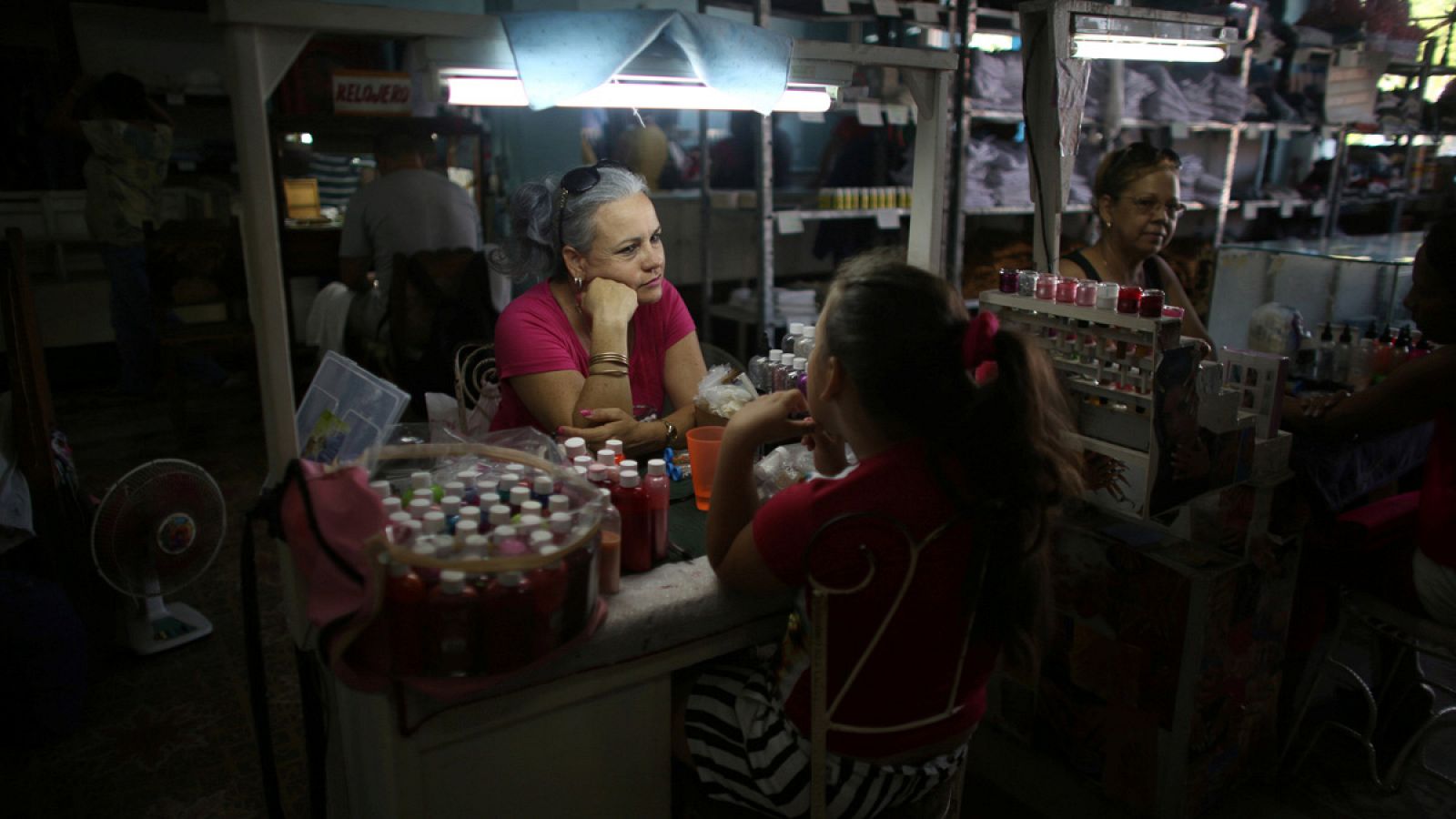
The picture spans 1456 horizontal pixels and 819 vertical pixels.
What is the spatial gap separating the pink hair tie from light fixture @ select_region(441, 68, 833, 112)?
101 centimetres

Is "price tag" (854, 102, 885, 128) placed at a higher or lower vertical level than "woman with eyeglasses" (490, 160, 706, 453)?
higher

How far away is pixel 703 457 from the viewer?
6.44 ft

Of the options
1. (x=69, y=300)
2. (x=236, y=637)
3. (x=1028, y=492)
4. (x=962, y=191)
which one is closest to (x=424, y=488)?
(x=1028, y=492)

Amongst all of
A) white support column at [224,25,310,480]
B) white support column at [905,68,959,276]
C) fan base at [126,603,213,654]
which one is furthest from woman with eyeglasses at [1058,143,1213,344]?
fan base at [126,603,213,654]

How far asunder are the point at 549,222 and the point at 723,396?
746 mm

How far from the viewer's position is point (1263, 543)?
2.33 m

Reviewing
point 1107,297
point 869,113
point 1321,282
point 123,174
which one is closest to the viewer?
point 1107,297

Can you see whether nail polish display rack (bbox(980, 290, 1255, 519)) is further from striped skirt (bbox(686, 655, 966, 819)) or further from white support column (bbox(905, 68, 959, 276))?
striped skirt (bbox(686, 655, 966, 819))

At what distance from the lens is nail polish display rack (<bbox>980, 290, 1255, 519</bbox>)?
→ 194 cm

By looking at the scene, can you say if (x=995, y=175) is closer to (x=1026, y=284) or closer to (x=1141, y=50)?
(x=1141, y=50)

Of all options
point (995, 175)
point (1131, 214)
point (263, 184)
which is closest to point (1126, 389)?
point (1131, 214)

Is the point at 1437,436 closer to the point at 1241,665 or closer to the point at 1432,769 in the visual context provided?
the point at 1241,665

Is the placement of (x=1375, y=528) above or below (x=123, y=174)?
below

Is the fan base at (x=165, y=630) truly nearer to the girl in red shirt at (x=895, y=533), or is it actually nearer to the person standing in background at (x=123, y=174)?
the girl in red shirt at (x=895, y=533)
